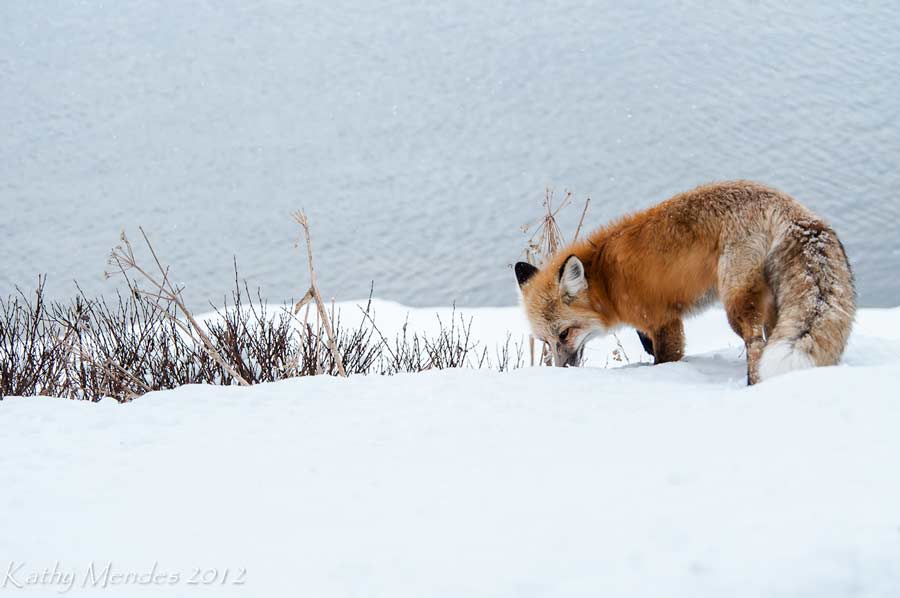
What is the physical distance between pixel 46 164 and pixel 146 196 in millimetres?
4359

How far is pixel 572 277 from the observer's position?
14.6 ft

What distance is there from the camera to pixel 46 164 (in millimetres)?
25266

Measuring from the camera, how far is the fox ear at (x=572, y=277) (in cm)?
435

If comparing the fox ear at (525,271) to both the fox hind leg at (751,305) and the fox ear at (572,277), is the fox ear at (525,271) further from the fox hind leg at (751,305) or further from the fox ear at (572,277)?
the fox hind leg at (751,305)

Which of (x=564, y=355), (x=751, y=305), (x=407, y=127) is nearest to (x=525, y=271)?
(x=564, y=355)

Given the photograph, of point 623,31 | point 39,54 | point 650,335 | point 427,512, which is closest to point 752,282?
point 650,335

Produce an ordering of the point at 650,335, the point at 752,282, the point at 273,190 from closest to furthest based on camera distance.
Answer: the point at 752,282 < the point at 650,335 < the point at 273,190

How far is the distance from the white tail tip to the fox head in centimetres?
137

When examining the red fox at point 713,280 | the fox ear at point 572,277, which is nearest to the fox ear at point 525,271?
the red fox at point 713,280

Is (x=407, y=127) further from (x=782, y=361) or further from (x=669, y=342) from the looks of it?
(x=782, y=361)

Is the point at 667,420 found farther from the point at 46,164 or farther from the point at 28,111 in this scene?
the point at 28,111

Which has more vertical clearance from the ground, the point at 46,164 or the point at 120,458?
the point at 46,164

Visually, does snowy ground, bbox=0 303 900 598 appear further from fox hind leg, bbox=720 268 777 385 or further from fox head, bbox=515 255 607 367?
fox head, bbox=515 255 607 367

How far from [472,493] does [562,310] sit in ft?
8.39
